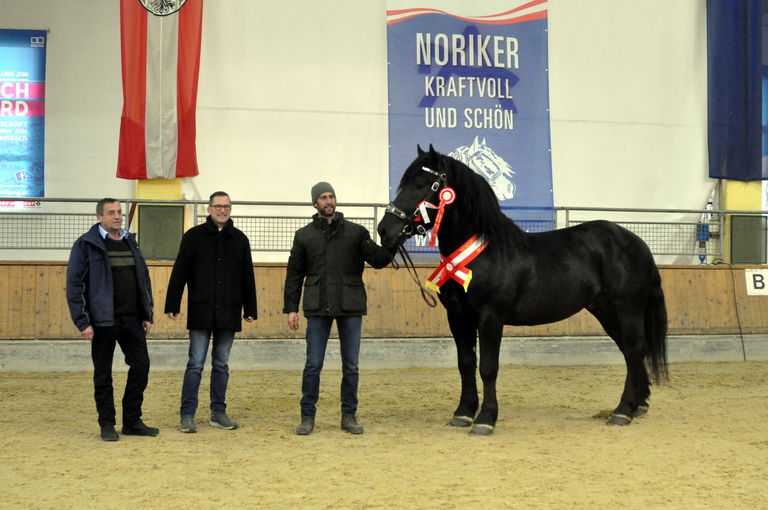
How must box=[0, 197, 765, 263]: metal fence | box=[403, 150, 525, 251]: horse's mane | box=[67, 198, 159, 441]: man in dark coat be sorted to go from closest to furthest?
1. box=[67, 198, 159, 441]: man in dark coat
2. box=[403, 150, 525, 251]: horse's mane
3. box=[0, 197, 765, 263]: metal fence

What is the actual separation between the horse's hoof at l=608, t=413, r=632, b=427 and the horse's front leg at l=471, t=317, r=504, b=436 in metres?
0.99

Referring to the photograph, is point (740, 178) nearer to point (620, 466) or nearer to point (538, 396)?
point (538, 396)

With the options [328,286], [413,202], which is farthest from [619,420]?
[328,286]

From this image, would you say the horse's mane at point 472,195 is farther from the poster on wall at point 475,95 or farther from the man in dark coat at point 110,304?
the poster on wall at point 475,95

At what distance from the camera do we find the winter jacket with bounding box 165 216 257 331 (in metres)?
5.60

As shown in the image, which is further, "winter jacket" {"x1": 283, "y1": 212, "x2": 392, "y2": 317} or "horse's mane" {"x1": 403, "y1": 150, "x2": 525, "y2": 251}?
"horse's mane" {"x1": 403, "y1": 150, "x2": 525, "y2": 251}

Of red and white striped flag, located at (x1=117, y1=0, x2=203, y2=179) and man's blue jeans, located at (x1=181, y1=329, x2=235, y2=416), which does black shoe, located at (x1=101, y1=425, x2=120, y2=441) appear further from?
red and white striped flag, located at (x1=117, y1=0, x2=203, y2=179)

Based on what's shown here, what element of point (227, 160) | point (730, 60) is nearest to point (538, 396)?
point (227, 160)

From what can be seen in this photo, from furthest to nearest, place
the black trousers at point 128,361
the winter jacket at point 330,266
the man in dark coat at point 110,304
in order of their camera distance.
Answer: the winter jacket at point 330,266 → the black trousers at point 128,361 → the man in dark coat at point 110,304

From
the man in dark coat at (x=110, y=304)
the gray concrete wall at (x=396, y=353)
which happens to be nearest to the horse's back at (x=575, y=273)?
the man in dark coat at (x=110, y=304)

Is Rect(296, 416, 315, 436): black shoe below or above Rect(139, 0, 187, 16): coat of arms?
below

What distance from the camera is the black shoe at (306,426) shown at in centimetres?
556

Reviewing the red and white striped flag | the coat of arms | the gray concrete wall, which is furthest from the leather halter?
the coat of arms

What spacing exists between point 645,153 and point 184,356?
7.50 meters
